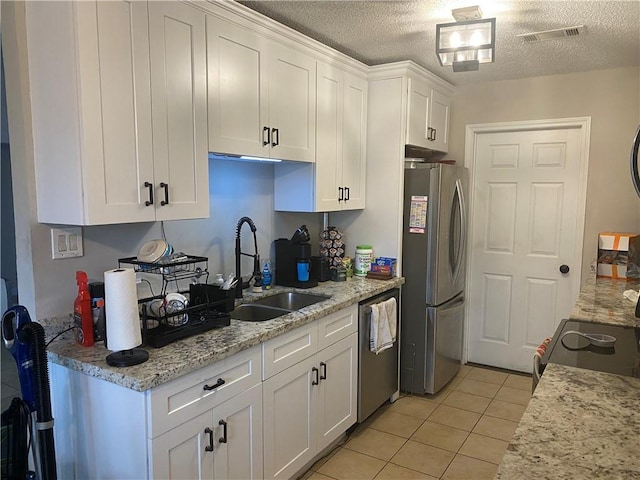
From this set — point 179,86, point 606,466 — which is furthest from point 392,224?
point 606,466

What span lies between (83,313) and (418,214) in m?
2.30

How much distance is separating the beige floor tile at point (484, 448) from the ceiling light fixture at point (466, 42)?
2.15m

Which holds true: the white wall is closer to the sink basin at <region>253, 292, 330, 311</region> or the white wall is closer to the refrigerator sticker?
the refrigerator sticker

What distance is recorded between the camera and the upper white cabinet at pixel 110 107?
1706 millimetres

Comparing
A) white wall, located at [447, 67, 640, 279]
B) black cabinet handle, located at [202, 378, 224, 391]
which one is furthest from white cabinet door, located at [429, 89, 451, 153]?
black cabinet handle, located at [202, 378, 224, 391]

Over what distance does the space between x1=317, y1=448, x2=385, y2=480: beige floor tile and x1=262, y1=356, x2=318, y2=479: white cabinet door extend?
0.17 m

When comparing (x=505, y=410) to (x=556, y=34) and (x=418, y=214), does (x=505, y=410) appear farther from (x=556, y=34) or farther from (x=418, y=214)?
(x=556, y=34)

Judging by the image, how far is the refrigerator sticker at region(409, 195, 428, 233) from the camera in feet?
11.1

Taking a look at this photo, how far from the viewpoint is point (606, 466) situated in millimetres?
979

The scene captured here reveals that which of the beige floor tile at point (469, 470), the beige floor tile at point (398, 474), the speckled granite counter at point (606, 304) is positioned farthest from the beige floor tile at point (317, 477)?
the speckled granite counter at point (606, 304)

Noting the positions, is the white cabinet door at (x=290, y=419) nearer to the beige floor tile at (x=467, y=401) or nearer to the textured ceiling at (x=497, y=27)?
the beige floor tile at (x=467, y=401)

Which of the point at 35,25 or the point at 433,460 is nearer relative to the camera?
the point at 35,25

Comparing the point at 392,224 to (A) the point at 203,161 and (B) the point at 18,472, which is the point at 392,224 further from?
(B) the point at 18,472

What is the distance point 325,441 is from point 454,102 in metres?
2.93
